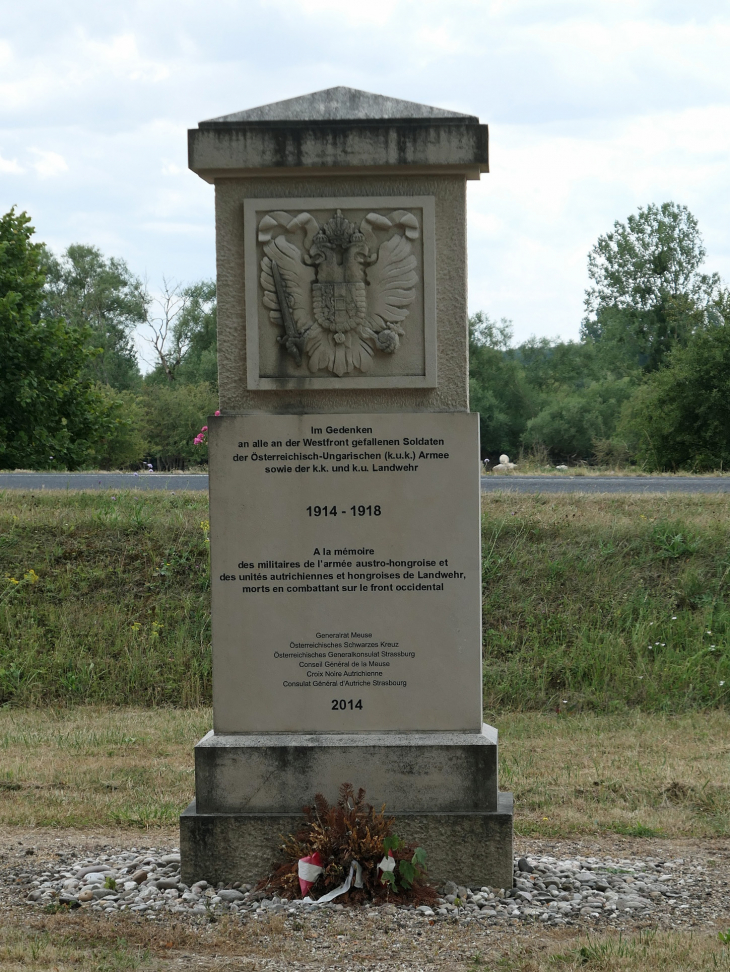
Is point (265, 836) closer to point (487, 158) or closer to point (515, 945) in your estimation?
point (515, 945)

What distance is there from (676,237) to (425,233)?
50.9 meters

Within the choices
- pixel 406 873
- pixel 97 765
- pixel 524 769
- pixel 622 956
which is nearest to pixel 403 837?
pixel 406 873

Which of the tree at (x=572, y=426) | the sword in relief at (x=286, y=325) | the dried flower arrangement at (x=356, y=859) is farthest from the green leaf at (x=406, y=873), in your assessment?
the tree at (x=572, y=426)

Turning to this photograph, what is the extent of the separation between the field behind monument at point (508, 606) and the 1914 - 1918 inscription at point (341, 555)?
3.61 metres

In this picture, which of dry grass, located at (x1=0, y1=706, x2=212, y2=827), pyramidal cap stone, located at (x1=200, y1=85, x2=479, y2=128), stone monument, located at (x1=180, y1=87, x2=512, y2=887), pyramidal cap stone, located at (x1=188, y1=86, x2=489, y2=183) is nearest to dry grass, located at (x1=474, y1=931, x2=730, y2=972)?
stone monument, located at (x1=180, y1=87, x2=512, y2=887)

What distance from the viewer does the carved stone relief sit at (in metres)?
4.53

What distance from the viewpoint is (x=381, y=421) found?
4.51 meters

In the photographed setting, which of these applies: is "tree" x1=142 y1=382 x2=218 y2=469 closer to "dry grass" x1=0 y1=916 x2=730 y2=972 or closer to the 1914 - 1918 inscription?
the 1914 - 1918 inscription

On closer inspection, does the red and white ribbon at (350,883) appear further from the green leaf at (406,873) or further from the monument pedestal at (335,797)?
the monument pedestal at (335,797)

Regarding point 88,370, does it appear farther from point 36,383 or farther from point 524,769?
point 524,769

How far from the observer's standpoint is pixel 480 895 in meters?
4.24

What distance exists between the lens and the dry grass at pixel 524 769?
5.45 meters

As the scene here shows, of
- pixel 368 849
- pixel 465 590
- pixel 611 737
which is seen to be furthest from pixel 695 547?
pixel 368 849

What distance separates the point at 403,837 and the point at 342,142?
9.60ft
